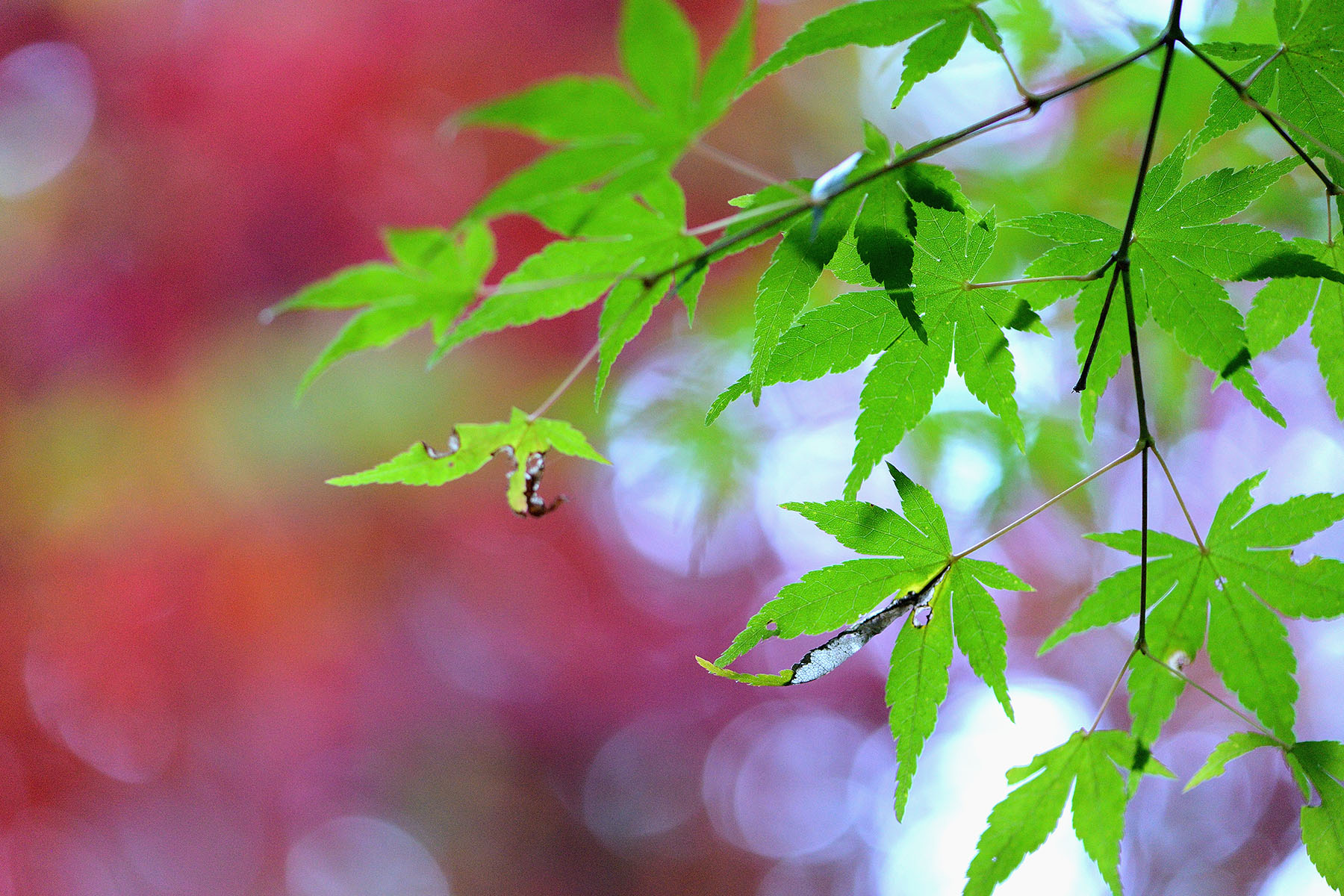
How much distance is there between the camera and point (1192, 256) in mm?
520

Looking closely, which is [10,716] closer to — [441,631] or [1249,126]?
[441,631]

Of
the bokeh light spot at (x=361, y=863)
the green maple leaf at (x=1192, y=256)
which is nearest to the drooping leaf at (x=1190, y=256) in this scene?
the green maple leaf at (x=1192, y=256)

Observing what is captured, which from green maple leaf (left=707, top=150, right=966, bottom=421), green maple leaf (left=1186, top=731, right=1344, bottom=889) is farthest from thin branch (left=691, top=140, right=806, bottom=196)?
green maple leaf (left=1186, top=731, right=1344, bottom=889)

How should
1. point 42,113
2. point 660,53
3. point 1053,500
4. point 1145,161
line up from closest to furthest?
point 660,53, point 1145,161, point 1053,500, point 42,113

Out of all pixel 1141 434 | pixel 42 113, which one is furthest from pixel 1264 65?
pixel 42 113

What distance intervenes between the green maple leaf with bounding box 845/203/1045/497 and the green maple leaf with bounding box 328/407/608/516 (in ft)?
0.59

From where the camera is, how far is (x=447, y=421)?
98.3 inches

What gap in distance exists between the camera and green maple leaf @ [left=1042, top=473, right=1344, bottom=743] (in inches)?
22.2

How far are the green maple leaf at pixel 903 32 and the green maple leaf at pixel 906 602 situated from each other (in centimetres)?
26

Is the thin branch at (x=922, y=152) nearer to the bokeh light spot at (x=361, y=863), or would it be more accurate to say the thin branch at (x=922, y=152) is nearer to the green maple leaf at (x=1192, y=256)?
the green maple leaf at (x=1192, y=256)

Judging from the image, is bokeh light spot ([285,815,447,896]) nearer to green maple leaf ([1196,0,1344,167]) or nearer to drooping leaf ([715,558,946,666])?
drooping leaf ([715,558,946,666])

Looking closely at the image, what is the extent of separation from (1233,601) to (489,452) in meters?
0.53

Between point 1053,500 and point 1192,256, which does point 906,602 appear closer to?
point 1053,500

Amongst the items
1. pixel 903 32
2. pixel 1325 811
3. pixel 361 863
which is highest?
pixel 361 863
